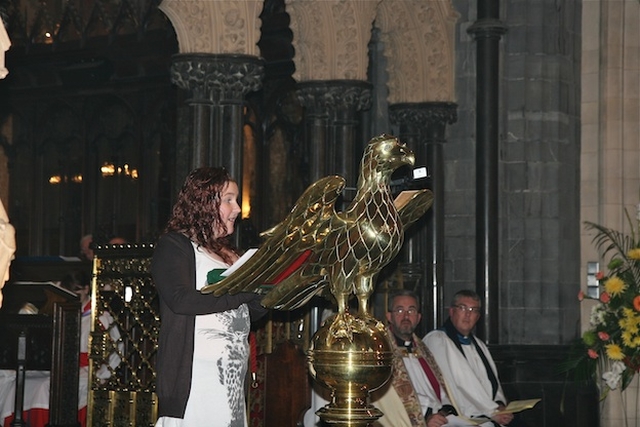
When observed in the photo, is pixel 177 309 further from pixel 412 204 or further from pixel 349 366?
pixel 412 204

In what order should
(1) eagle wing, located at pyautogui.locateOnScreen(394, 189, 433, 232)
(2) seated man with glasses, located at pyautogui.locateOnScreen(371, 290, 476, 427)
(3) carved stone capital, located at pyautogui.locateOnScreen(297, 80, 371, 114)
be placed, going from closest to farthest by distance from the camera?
(1) eagle wing, located at pyautogui.locateOnScreen(394, 189, 433, 232), (2) seated man with glasses, located at pyautogui.locateOnScreen(371, 290, 476, 427), (3) carved stone capital, located at pyautogui.locateOnScreen(297, 80, 371, 114)

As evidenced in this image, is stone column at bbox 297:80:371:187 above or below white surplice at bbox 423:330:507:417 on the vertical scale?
above

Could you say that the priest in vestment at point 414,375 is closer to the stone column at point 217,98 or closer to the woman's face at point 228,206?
the stone column at point 217,98

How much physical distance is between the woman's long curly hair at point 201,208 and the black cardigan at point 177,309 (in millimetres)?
67

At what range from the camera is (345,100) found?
411 inches

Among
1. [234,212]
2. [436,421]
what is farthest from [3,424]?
[234,212]

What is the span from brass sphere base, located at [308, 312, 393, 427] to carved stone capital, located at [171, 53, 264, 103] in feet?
17.8

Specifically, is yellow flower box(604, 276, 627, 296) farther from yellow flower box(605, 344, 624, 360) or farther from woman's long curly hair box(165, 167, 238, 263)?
woman's long curly hair box(165, 167, 238, 263)

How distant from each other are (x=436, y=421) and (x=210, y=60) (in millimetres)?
3145

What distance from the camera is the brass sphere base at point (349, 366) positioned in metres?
3.72

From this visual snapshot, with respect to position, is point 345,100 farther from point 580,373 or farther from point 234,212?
point 234,212

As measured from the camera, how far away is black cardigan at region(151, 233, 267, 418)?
4.02 m

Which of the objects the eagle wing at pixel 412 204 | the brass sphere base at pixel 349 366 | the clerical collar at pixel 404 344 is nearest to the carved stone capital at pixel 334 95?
the clerical collar at pixel 404 344

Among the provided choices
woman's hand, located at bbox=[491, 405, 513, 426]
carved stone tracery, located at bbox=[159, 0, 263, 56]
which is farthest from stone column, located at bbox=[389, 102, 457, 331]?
woman's hand, located at bbox=[491, 405, 513, 426]
